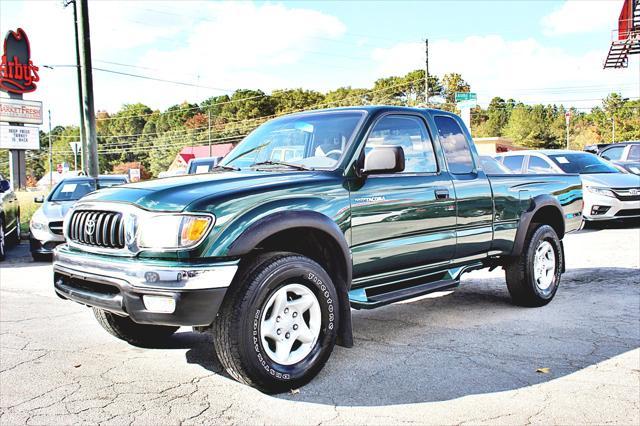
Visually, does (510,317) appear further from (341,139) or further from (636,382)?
(341,139)

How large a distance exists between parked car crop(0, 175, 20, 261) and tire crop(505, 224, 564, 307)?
28.8ft

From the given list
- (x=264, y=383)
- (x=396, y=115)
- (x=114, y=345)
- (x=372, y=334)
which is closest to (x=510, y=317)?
(x=372, y=334)

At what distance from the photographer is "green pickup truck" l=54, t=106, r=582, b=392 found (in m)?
3.49

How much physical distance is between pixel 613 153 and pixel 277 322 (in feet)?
51.7

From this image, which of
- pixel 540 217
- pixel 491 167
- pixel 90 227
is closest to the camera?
pixel 90 227

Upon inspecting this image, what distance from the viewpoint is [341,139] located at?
4637 mm

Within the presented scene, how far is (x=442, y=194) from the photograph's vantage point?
504 centimetres

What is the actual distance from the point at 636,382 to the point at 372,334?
2056 millimetres

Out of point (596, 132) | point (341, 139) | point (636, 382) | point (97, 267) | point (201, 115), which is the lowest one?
point (636, 382)

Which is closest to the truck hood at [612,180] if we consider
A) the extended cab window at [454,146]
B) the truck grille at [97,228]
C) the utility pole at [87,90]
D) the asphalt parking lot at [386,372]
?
the asphalt parking lot at [386,372]

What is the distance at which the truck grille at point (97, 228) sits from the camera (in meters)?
3.73

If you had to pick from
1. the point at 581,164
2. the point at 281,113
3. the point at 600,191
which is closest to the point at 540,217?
the point at 600,191

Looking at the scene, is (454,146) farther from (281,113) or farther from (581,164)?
(281,113)

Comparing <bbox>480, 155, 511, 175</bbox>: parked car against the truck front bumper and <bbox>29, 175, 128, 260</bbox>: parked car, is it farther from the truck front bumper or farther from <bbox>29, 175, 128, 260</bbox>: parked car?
<bbox>29, 175, 128, 260</bbox>: parked car
